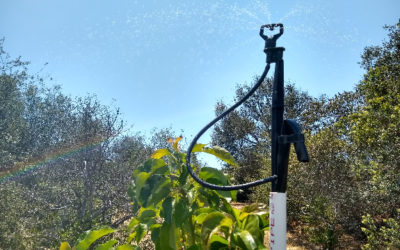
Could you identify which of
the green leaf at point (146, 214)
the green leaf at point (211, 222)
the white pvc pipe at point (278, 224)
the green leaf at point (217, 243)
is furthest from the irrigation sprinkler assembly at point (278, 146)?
the green leaf at point (146, 214)

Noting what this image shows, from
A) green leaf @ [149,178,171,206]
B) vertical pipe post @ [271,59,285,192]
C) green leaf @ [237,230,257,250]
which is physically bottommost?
green leaf @ [237,230,257,250]

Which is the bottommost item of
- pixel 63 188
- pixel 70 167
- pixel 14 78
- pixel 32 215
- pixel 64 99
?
pixel 32 215

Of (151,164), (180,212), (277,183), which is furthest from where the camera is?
(151,164)

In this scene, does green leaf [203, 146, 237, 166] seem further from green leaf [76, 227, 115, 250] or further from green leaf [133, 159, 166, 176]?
green leaf [76, 227, 115, 250]

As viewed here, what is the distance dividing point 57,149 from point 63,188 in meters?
2.17

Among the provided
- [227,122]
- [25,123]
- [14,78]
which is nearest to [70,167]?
[25,123]

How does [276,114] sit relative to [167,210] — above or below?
above

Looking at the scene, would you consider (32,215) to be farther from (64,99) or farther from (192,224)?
(64,99)

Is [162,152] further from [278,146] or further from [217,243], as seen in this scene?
[278,146]

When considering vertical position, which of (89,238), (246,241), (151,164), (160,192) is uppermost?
(151,164)

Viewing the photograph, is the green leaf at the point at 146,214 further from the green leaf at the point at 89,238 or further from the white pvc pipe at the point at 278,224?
the white pvc pipe at the point at 278,224

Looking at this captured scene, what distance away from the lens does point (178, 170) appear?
1.78 metres

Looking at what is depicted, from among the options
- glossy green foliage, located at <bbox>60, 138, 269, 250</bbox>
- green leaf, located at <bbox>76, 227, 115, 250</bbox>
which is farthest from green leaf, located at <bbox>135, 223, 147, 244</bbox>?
green leaf, located at <bbox>76, 227, 115, 250</bbox>

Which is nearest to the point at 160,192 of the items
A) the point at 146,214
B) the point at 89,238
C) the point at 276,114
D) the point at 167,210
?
the point at 167,210
